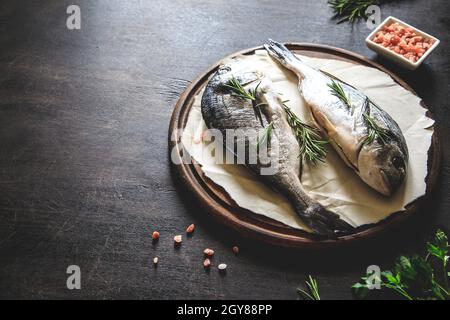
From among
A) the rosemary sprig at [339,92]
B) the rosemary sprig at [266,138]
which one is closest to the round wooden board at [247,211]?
the rosemary sprig at [266,138]

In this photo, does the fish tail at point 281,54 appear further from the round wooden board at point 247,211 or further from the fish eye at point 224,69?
the round wooden board at point 247,211

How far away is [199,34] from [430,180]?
4.50 ft

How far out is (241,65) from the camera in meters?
2.04

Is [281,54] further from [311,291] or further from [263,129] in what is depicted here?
[311,291]

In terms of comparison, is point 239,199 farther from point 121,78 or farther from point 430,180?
point 121,78

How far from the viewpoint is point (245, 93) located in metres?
1.92

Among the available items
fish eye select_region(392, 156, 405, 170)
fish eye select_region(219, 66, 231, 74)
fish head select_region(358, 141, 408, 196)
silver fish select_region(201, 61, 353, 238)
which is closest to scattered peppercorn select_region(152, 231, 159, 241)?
silver fish select_region(201, 61, 353, 238)

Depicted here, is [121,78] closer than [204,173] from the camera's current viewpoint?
No

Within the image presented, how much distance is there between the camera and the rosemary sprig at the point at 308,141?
190 cm

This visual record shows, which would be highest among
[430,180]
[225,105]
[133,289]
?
[225,105]

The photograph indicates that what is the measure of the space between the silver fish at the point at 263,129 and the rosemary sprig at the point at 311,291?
0.18 meters

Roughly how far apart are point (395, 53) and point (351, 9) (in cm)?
45
